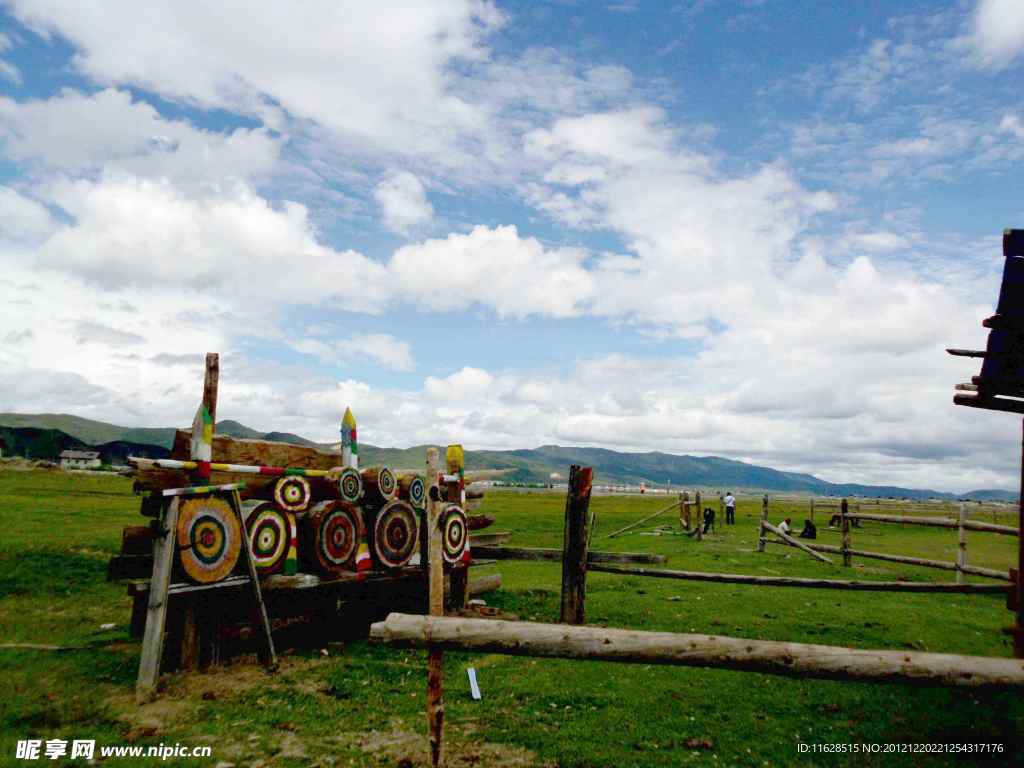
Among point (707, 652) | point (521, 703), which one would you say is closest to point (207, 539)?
point (521, 703)

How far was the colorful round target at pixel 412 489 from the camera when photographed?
12250 millimetres

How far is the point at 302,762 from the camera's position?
20.0 feet

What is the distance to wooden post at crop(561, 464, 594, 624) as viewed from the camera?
1172 centimetres

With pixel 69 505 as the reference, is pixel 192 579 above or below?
above

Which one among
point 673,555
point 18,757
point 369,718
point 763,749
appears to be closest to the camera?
point 18,757

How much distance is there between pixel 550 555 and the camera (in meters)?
13.2

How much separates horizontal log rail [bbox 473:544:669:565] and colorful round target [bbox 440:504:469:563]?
3.27 ft

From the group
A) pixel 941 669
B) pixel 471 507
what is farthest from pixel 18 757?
pixel 471 507

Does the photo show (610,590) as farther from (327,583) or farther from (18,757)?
(18,757)

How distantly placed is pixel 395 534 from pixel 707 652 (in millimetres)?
7436

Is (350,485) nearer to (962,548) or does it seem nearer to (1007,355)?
(1007,355)

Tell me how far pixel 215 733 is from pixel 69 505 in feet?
120

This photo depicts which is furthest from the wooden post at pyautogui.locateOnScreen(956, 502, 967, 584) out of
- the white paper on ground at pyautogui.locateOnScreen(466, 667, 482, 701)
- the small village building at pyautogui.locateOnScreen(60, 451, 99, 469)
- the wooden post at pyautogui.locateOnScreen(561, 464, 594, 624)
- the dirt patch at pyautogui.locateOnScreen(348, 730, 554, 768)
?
the small village building at pyautogui.locateOnScreen(60, 451, 99, 469)

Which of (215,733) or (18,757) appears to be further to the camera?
(215,733)
